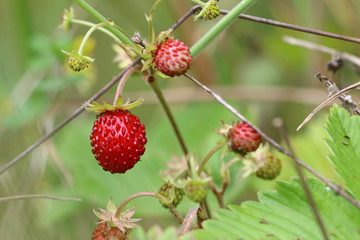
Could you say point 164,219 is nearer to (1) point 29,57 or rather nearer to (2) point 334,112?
(1) point 29,57

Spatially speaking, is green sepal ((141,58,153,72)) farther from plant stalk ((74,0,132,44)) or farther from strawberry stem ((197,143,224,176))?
strawberry stem ((197,143,224,176))

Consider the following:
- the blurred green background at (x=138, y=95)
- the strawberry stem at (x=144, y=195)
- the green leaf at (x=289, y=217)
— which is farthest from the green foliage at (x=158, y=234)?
the blurred green background at (x=138, y=95)

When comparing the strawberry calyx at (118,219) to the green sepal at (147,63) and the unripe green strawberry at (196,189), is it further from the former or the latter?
the green sepal at (147,63)

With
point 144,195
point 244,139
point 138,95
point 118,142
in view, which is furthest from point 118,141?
point 138,95

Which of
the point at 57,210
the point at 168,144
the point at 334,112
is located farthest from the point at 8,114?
the point at 334,112

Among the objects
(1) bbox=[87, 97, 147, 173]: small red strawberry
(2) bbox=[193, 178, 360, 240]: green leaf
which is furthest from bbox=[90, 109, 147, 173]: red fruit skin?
(2) bbox=[193, 178, 360, 240]: green leaf

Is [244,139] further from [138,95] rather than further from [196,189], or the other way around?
[138,95]
